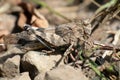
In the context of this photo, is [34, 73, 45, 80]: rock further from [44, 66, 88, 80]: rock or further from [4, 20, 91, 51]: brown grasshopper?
[4, 20, 91, 51]: brown grasshopper

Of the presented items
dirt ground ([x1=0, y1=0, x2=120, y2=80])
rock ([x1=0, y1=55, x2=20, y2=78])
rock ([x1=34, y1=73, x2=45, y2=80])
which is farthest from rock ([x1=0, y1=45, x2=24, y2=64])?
rock ([x1=34, y1=73, x2=45, y2=80])

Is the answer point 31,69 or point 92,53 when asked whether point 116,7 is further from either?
point 31,69

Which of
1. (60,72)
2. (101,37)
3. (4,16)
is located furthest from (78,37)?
(4,16)

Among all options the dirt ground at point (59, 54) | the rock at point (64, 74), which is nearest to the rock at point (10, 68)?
the dirt ground at point (59, 54)

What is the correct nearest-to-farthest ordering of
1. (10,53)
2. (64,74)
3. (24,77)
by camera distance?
1. (64,74)
2. (24,77)
3. (10,53)

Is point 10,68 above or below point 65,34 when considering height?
below

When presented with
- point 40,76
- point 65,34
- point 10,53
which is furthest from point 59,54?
point 10,53

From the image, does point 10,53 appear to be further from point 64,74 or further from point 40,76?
point 64,74
